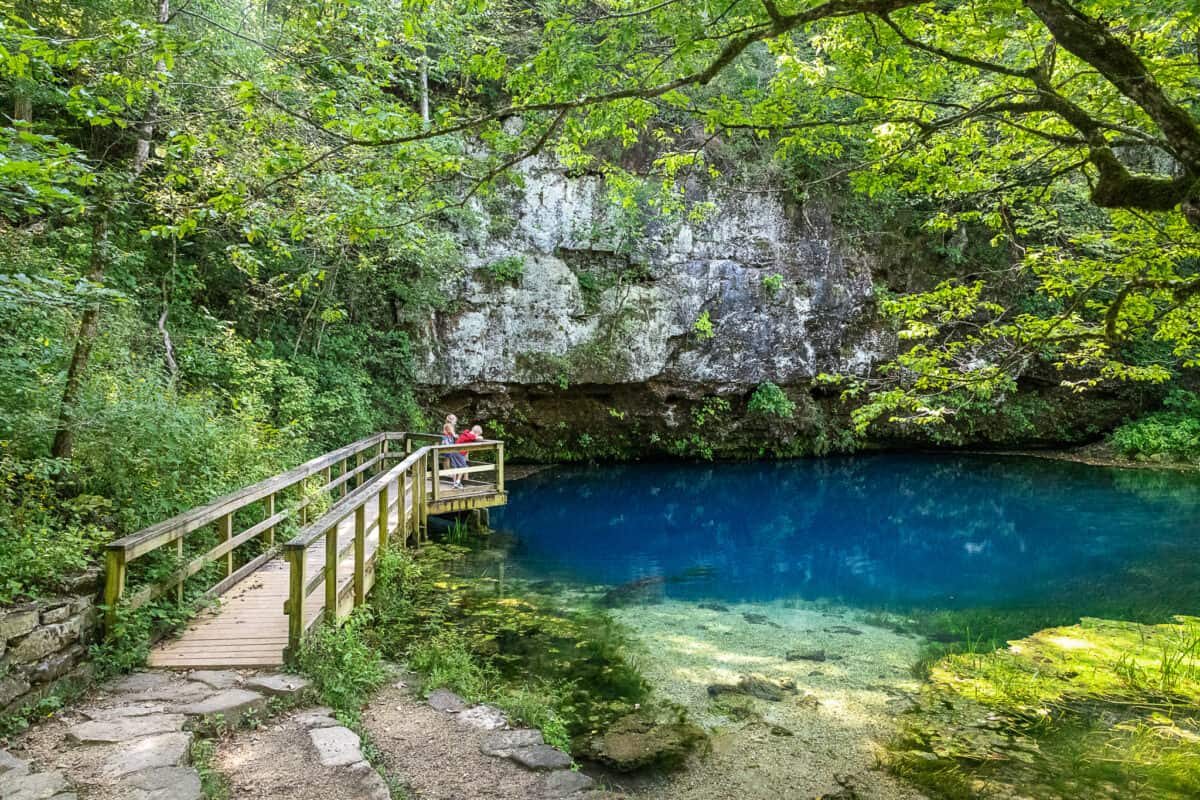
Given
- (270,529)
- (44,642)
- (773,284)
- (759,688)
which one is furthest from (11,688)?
(773,284)

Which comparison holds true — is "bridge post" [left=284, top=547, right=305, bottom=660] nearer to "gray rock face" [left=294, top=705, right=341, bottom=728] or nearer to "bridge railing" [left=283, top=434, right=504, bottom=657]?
"bridge railing" [left=283, top=434, right=504, bottom=657]

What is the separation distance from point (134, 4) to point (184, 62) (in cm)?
91

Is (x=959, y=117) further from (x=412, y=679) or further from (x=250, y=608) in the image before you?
(x=250, y=608)

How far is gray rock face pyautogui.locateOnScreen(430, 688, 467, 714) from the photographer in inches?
179

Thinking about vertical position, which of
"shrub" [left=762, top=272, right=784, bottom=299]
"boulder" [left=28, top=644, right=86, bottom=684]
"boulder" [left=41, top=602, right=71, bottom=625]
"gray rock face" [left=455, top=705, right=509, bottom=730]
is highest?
"shrub" [left=762, top=272, right=784, bottom=299]

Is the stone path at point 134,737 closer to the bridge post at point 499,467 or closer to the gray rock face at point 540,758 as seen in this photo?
the gray rock face at point 540,758

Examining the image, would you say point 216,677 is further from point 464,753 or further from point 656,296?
point 656,296

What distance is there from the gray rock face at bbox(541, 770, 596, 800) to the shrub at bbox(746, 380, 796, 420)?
15.8 meters

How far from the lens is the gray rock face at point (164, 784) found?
9.20 ft

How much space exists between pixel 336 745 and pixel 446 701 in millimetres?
1191

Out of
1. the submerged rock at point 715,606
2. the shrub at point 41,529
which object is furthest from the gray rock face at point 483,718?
the submerged rock at point 715,606

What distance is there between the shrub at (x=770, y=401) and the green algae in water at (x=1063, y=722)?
40.0 feet

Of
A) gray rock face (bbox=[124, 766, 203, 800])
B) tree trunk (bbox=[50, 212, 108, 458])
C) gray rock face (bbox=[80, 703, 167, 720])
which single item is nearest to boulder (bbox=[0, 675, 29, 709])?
gray rock face (bbox=[80, 703, 167, 720])

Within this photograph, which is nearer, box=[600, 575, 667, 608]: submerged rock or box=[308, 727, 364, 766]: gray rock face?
box=[308, 727, 364, 766]: gray rock face
